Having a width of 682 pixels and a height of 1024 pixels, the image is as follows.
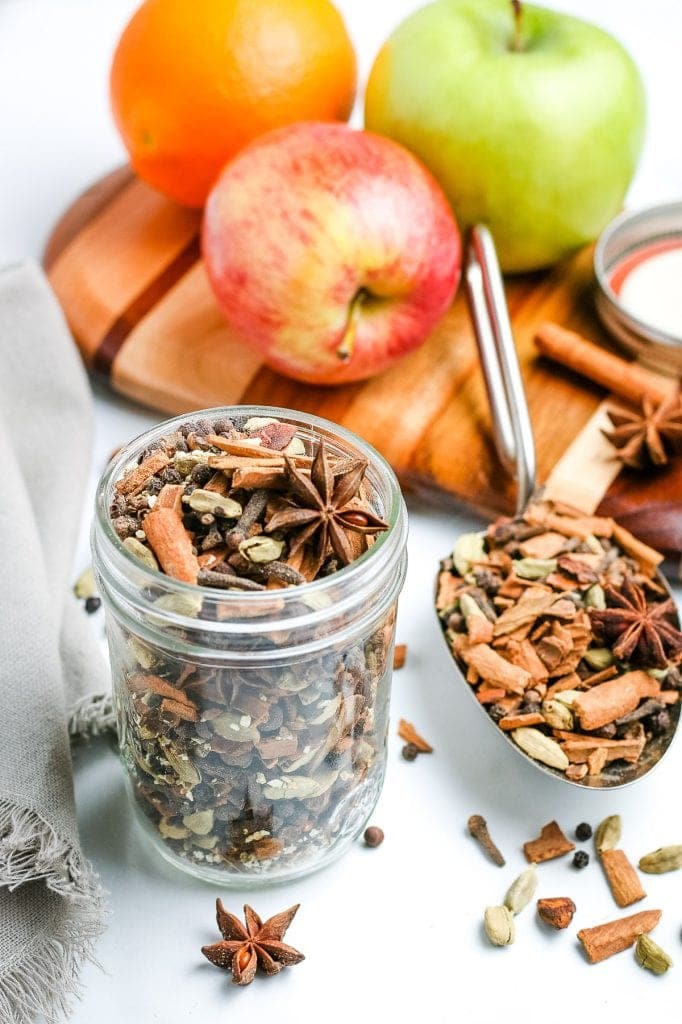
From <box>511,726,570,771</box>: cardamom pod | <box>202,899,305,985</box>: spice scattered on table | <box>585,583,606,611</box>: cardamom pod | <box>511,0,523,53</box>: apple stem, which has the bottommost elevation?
<box>202,899,305,985</box>: spice scattered on table

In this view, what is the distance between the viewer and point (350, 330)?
4.26 ft

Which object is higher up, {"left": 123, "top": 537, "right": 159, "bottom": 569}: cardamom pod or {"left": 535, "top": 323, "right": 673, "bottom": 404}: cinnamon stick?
{"left": 123, "top": 537, "right": 159, "bottom": 569}: cardamom pod

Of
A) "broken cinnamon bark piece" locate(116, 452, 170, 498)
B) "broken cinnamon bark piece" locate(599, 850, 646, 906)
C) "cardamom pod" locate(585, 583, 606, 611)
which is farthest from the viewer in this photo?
"cardamom pod" locate(585, 583, 606, 611)

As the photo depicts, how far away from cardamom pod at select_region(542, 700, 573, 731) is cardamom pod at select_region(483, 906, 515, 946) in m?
0.17

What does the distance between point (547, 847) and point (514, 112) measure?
0.91 meters

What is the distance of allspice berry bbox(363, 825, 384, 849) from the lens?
1.01 metres

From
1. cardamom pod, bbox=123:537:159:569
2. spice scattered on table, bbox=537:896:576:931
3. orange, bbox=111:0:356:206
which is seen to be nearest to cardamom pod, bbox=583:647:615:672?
spice scattered on table, bbox=537:896:576:931

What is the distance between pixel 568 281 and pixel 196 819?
40.2 inches

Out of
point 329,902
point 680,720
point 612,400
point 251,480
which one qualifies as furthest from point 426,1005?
point 612,400

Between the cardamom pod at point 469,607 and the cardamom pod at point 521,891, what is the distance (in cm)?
25

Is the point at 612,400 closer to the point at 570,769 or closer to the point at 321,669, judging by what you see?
the point at 570,769

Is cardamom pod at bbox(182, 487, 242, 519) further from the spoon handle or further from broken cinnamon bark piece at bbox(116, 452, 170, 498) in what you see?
the spoon handle

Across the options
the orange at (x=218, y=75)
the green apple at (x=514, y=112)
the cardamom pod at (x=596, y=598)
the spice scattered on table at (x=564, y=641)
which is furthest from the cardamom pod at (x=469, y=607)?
the orange at (x=218, y=75)

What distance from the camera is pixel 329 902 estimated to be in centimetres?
97
